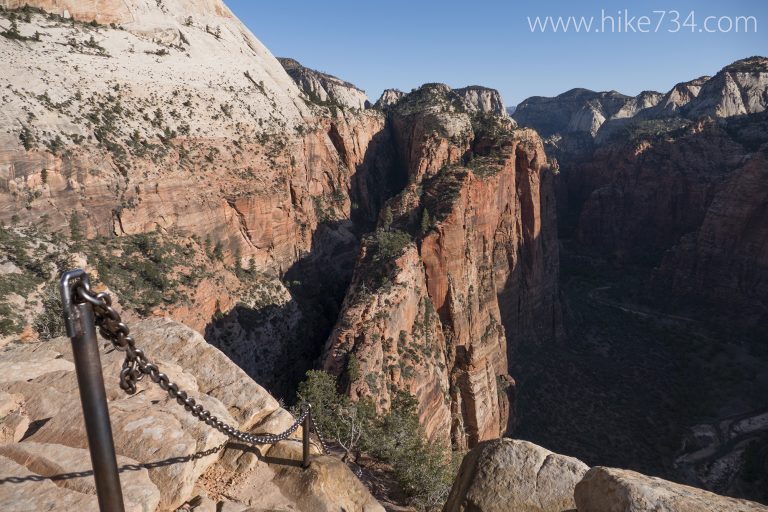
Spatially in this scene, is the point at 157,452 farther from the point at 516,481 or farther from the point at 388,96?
the point at 388,96

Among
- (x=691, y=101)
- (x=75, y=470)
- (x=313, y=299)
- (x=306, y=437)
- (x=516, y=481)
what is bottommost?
(x=313, y=299)

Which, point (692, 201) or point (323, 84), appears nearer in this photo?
point (692, 201)

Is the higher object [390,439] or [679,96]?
[679,96]

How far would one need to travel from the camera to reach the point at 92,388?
3.82 m

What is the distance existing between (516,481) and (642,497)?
3185 mm

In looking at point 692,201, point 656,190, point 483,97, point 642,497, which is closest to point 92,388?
point 642,497

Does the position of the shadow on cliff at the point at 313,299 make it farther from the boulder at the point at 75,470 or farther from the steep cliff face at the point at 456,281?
the boulder at the point at 75,470

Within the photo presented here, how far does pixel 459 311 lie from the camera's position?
37312mm

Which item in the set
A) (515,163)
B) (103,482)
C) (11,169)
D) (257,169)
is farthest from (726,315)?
(11,169)

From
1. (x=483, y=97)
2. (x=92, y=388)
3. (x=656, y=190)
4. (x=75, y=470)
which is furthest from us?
(x=483, y=97)

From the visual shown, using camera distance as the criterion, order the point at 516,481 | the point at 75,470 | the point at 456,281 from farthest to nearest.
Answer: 1. the point at 456,281
2. the point at 516,481
3. the point at 75,470

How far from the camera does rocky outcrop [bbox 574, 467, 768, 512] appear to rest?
6605 mm

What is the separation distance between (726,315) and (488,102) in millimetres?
155061

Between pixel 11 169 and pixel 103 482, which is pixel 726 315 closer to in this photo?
pixel 103 482
